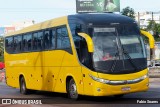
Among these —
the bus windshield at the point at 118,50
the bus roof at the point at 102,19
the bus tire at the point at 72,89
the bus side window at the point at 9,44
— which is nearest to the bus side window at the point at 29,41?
the bus side window at the point at 9,44

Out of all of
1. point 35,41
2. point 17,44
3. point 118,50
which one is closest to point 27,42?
point 35,41

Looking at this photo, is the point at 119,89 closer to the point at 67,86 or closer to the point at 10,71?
the point at 67,86

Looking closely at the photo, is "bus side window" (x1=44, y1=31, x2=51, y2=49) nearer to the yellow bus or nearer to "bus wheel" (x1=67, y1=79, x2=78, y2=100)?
the yellow bus

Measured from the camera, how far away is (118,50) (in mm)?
15078

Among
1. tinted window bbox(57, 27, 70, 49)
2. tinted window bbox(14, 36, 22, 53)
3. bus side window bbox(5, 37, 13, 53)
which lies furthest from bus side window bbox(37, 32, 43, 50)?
bus side window bbox(5, 37, 13, 53)

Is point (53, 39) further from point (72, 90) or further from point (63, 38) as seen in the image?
point (72, 90)

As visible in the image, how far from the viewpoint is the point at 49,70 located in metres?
18.5

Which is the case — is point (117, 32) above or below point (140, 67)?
above

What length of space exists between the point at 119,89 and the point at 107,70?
0.72 meters

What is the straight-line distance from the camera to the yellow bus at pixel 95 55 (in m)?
14.8

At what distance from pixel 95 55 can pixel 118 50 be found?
81cm

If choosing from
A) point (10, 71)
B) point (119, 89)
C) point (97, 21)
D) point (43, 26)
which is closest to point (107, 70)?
point (119, 89)

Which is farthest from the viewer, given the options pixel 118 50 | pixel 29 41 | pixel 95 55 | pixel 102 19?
pixel 29 41

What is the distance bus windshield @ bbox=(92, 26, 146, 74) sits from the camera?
14836 millimetres
